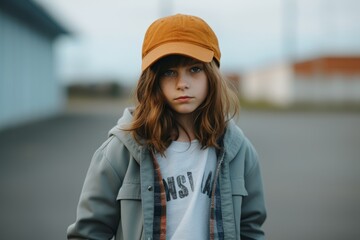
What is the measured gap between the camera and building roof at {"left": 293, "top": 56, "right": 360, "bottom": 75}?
1433 inches

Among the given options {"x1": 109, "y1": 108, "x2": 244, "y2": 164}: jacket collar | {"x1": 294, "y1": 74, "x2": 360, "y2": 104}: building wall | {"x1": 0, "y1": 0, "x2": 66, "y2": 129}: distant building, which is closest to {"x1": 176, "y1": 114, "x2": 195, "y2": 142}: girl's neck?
{"x1": 109, "y1": 108, "x2": 244, "y2": 164}: jacket collar

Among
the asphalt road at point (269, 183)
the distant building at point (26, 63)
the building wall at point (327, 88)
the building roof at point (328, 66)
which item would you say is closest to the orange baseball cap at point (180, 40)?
the asphalt road at point (269, 183)

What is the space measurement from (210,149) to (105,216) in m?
0.45

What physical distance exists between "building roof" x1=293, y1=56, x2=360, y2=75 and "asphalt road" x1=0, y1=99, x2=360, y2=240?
24475mm

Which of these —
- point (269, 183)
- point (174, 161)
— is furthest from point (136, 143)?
point (269, 183)

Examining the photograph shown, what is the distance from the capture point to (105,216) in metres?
1.83

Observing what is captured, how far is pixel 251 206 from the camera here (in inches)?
78.6

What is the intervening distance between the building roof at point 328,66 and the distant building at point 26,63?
64.2ft

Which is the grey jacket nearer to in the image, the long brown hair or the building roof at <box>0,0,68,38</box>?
the long brown hair

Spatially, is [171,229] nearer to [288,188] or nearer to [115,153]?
[115,153]

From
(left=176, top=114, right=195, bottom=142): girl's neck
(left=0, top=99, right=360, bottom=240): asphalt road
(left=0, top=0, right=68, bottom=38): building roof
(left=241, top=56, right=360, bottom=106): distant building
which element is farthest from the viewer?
(left=241, top=56, right=360, bottom=106): distant building

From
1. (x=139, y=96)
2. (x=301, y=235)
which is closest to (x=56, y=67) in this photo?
(x=301, y=235)

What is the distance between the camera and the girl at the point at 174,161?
1.82 m

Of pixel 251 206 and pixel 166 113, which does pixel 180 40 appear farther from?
pixel 251 206
